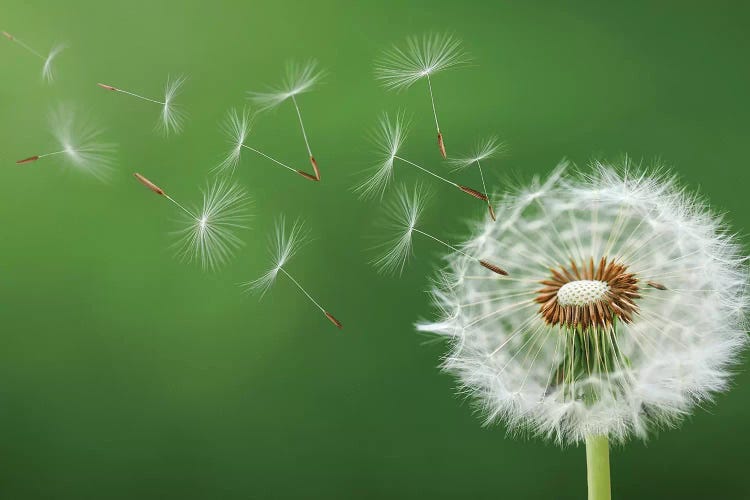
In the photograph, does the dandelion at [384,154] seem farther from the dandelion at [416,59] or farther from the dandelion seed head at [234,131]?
the dandelion seed head at [234,131]

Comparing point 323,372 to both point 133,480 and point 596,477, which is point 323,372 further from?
point 596,477

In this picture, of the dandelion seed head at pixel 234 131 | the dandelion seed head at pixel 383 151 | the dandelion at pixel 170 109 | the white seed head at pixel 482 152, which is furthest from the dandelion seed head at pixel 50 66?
the white seed head at pixel 482 152

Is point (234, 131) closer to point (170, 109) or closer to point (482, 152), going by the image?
point (170, 109)

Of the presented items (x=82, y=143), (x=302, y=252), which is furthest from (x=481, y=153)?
(x=82, y=143)

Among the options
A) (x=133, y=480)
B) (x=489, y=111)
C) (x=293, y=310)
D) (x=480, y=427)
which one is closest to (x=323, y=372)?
(x=293, y=310)

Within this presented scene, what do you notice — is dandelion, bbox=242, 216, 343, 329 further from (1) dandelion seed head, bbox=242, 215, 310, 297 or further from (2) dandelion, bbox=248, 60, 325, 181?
(2) dandelion, bbox=248, 60, 325, 181
